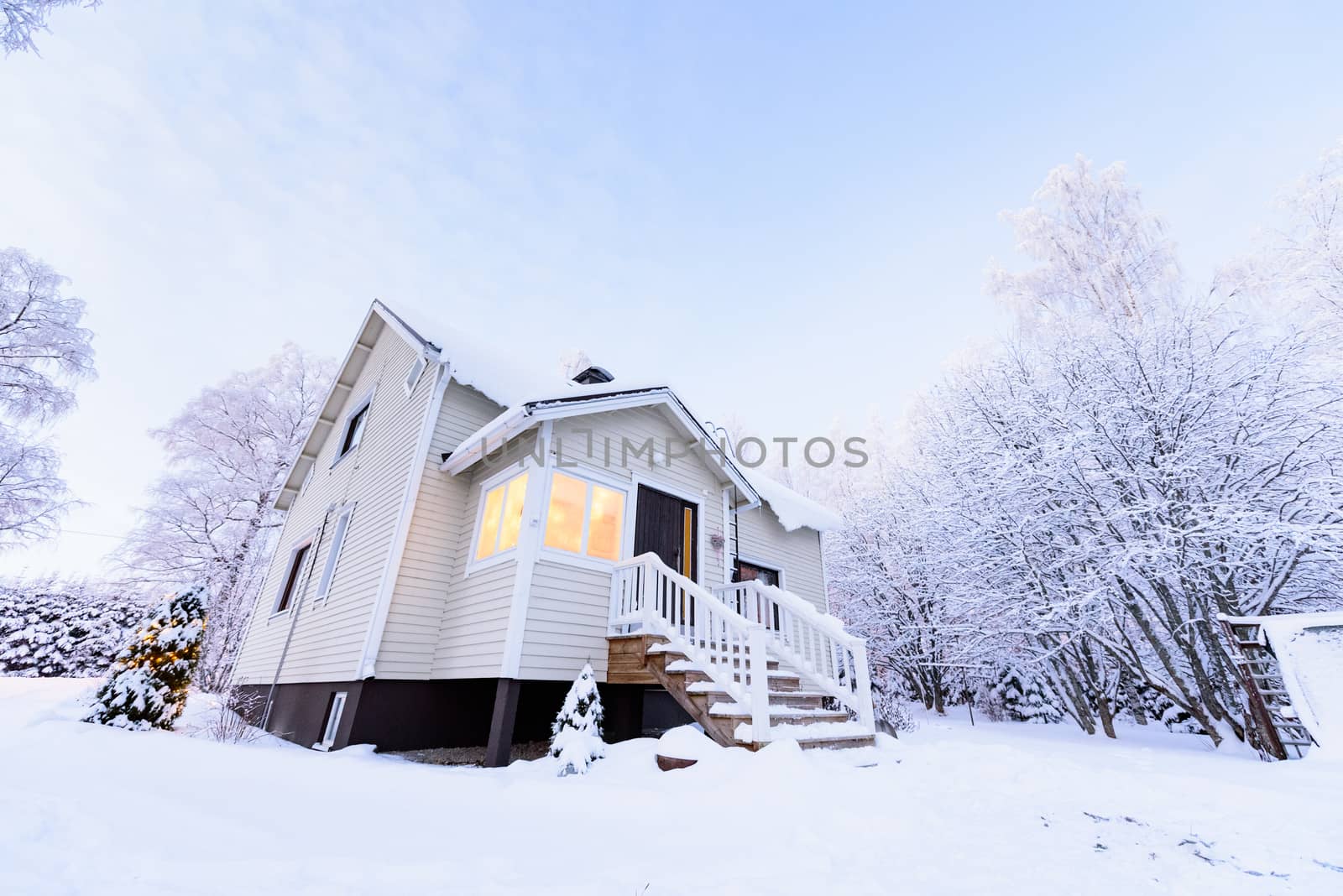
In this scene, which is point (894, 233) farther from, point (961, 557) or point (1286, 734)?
point (1286, 734)

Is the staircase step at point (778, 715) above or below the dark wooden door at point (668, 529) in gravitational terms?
below

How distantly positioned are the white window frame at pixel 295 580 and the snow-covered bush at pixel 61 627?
249 inches

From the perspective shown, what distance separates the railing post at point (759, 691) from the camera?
4996 millimetres

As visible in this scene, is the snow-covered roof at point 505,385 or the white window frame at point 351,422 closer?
the snow-covered roof at point 505,385

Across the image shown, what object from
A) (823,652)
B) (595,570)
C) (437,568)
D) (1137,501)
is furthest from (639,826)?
(1137,501)

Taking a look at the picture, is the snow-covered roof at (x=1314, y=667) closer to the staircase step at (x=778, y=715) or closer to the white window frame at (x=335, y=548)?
the staircase step at (x=778, y=715)

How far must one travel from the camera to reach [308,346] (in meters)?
17.6

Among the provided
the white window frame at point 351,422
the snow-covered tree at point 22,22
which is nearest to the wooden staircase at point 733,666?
the white window frame at point 351,422

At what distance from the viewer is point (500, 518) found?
24.1ft

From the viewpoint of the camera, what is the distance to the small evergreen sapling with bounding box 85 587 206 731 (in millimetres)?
5801

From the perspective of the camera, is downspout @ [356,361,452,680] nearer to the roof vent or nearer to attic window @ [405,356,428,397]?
attic window @ [405,356,428,397]

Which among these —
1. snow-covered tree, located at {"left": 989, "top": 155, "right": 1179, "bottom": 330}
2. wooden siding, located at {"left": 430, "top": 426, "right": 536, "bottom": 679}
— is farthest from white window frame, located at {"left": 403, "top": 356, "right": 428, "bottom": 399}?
snow-covered tree, located at {"left": 989, "top": 155, "right": 1179, "bottom": 330}

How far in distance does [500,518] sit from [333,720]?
3490 mm

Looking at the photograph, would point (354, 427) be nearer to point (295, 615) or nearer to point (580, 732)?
point (295, 615)
